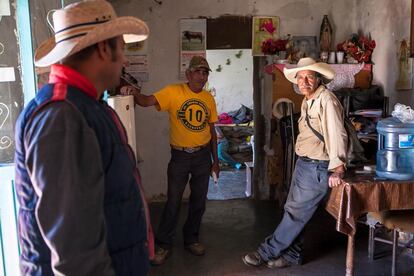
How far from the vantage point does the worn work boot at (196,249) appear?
10.9 feet

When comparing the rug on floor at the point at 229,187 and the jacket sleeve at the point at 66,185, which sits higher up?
the jacket sleeve at the point at 66,185

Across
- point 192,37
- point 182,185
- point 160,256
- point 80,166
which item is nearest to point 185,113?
point 182,185

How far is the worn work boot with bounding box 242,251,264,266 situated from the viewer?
10.2 ft

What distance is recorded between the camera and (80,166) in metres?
0.99

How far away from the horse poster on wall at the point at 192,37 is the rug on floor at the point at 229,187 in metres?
1.75

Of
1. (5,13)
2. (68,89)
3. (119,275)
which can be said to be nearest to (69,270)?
(119,275)

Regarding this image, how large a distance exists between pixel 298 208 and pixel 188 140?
3.21 feet

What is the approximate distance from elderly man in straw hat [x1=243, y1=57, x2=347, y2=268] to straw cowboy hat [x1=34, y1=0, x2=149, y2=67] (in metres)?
1.79

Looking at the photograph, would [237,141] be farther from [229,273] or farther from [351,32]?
[229,273]

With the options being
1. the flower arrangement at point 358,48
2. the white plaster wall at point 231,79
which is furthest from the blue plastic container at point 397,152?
the white plaster wall at point 231,79

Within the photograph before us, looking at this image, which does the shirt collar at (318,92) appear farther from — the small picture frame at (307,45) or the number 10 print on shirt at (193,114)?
the small picture frame at (307,45)

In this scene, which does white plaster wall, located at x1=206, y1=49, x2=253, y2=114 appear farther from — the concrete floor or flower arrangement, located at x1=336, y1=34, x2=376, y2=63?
the concrete floor

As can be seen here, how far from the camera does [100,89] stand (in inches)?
47.1

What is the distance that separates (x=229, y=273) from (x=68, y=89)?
7.59ft
